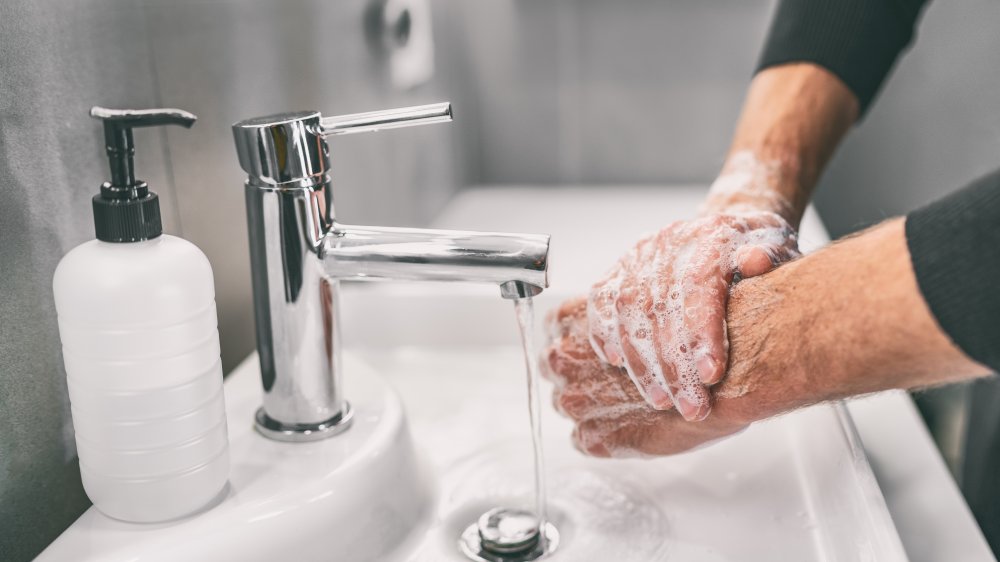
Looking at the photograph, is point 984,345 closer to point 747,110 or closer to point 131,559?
point 131,559

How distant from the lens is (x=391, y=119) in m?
0.52

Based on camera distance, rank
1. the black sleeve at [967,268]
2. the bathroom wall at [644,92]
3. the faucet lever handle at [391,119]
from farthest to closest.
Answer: the bathroom wall at [644,92] → the faucet lever handle at [391,119] → the black sleeve at [967,268]

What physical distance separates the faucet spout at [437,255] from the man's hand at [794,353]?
107 mm

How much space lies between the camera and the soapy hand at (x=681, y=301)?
21.5 inches

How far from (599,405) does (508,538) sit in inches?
4.4

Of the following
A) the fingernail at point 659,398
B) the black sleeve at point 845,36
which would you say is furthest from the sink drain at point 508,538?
the black sleeve at point 845,36

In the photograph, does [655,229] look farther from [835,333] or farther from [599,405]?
[835,333]

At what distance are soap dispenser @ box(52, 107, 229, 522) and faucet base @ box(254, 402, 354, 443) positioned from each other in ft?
0.28

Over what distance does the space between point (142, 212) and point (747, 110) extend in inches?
25.7

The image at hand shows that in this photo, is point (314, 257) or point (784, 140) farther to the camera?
point (784, 140)

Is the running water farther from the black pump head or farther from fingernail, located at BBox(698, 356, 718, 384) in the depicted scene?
the black pump head

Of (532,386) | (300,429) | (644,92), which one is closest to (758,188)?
(532,386)

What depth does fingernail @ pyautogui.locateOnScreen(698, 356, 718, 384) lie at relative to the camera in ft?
1.76

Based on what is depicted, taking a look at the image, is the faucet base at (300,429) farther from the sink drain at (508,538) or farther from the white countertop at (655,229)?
the white countertop at (655,229)
